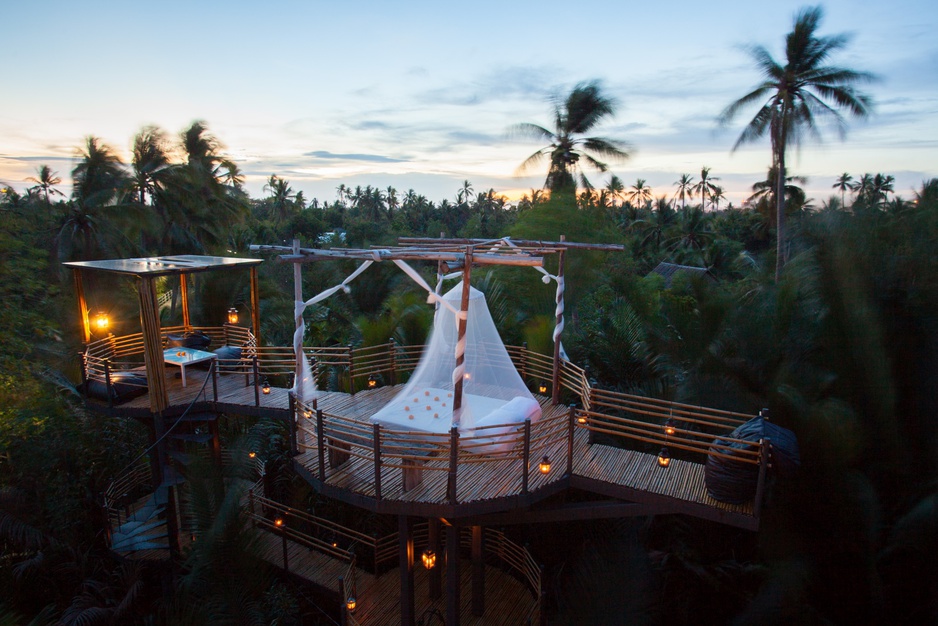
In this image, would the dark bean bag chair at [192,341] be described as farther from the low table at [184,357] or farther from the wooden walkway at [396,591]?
the wooden walkway at [396,591]

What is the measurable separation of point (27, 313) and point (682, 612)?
1411 cm

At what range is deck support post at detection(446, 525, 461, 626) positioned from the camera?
26.3 feet

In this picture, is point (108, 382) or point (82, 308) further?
point (82, 308)

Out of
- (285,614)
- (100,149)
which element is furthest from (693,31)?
(100,149)

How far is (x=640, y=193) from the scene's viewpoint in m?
72.0

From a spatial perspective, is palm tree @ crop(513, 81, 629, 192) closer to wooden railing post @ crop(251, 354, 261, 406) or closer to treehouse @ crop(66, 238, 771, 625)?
treehouse @ crop(66, 238, 771, 625)

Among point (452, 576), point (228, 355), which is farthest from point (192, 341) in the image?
point (452, 576)

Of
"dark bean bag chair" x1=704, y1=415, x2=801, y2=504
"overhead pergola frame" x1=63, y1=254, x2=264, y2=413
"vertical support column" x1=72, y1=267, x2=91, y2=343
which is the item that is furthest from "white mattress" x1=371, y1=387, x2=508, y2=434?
"vertical support column" x1=72, y1=267, x2=91, y2=343

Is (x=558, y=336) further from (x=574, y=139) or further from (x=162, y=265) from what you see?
(x=574, y=139)

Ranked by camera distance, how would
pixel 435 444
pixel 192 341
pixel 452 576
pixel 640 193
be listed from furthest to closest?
pixel 640 193, pixel 192 341, pixel 452 576, pixel 435 444

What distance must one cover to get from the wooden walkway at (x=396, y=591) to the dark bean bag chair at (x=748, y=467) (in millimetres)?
4491

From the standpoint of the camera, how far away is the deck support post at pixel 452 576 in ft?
26.3

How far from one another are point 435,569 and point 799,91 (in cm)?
2062

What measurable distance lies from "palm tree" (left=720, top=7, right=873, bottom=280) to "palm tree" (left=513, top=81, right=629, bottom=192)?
570 cm
